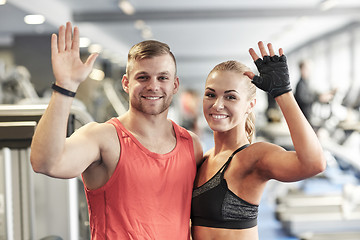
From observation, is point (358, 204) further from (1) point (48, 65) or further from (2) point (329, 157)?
(1) point (48, 65)

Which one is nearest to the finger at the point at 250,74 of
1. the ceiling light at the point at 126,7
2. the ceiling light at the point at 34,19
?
the ceiling light at the point at 126,7

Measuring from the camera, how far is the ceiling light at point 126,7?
24.5 feet

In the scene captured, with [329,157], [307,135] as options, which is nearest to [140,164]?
[307,135]

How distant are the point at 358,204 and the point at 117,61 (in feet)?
40.8

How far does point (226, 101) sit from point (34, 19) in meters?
7.02

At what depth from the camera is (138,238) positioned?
136 centimetres

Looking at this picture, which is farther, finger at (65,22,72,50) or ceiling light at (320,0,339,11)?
ceiling light at (320,0,339,11)

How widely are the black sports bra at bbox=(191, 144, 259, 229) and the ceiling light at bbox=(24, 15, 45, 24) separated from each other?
665 centimetres

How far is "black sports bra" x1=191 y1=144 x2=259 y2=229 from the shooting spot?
1.47m

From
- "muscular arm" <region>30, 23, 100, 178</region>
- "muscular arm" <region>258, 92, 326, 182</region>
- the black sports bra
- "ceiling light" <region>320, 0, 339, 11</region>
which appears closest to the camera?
"muscular arm" <region>30, 23, 100, 178</region>

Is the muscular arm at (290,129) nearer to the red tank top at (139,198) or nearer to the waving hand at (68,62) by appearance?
the red tank top at (139,198)

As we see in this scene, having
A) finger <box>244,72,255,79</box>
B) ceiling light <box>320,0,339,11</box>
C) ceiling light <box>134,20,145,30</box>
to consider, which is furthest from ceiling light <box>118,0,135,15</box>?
finger <box>244,72,255,79</box>

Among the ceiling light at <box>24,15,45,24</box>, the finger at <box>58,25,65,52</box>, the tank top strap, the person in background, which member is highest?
the ceiling light at <box>24,15,45,24</box>

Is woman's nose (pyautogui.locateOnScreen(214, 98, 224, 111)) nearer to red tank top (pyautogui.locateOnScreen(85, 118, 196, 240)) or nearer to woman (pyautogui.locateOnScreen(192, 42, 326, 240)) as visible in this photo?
woman (pyautogui.locateOnScreen(192, 42, 326, 240))
